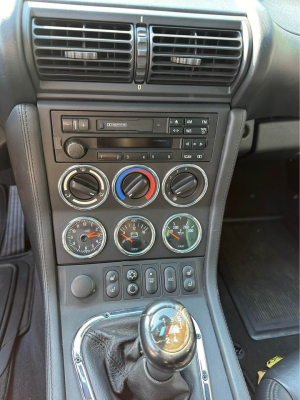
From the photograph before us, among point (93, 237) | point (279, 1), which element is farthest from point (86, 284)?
point (279, 1)

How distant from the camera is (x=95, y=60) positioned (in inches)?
35.7

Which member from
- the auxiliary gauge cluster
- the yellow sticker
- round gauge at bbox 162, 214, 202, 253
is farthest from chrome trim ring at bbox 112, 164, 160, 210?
the yellow sticker

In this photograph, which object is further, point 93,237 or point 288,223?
point 288,223

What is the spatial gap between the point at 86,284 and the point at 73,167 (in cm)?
37

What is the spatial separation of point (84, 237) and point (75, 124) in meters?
0.36

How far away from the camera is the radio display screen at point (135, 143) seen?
1045 mm

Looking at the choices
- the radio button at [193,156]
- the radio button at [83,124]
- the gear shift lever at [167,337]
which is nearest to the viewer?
the gear shift lever at [167,337]

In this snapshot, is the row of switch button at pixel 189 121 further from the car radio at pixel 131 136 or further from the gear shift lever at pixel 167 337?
the gear shift lever at pixel 167 337

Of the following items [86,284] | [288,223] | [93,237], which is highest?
[93,237]

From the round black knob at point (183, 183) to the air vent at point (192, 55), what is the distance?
0.94 ft

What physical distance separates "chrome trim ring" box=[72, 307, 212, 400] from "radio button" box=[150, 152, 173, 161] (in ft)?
1.58

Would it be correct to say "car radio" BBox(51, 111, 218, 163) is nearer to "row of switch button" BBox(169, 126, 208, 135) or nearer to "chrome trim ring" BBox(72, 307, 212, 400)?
"row of switch button" BBox(169, 126, 208, 135)

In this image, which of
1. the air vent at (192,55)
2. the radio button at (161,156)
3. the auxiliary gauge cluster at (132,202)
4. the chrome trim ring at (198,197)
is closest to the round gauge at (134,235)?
the auxiliary gauge cluster at (132,202)

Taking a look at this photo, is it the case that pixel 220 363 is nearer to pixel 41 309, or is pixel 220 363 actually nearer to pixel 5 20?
pixel 41 309
